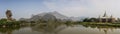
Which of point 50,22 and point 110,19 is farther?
point 110,19

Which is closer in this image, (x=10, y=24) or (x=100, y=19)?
(x=10, y=24)

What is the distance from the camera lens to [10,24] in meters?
46.0

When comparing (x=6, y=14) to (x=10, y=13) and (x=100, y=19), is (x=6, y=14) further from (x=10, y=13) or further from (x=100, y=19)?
(x=100, y=19)

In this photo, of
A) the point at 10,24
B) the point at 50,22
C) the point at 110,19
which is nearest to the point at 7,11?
the point at 10,24

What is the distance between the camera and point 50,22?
3008 centimetres

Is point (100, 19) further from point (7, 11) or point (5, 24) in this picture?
point (5, 24)

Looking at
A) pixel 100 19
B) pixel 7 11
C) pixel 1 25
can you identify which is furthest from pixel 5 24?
pixel 100 19

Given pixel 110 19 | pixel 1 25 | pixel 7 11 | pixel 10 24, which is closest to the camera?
pixel 1 25

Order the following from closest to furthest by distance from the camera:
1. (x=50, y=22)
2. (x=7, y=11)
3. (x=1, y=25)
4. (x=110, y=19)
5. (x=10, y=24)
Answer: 1. (x=50, y=22)
2. (x=1, y=25)
3. (x=10, y=24)
4. (x=7, y=11)
5. (x=110, y=19)

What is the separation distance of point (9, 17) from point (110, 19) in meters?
33.6

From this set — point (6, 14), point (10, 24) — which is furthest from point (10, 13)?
point (10, 24)

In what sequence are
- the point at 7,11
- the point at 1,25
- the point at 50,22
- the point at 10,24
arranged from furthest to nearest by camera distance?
the point at 7,11 < the point at 10,24 < the point at 1,25 < the point at 50,22

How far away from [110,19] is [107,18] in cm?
157

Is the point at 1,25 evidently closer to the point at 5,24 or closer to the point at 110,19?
the point at 5,24
